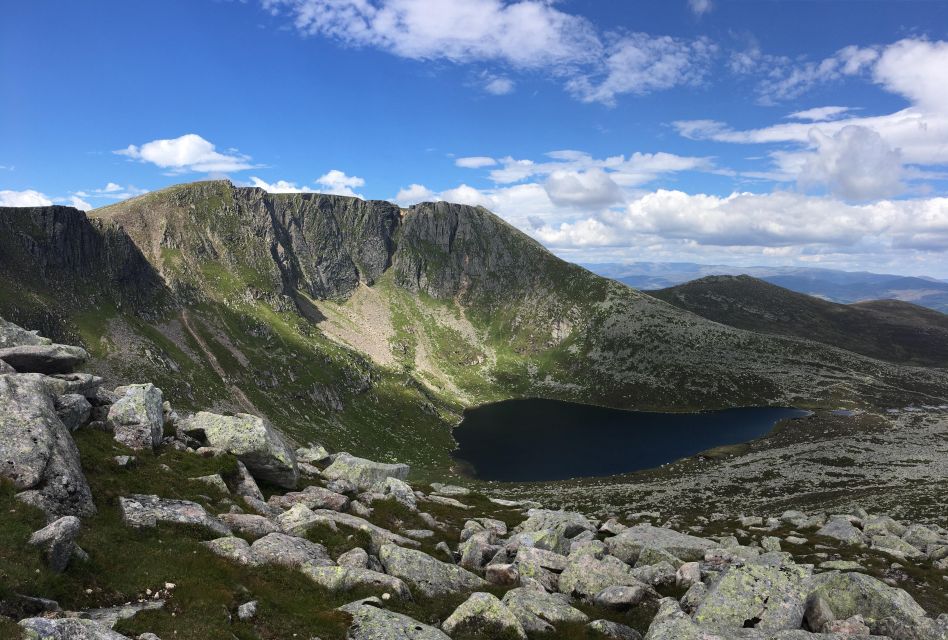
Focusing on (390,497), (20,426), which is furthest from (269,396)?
(20,426)

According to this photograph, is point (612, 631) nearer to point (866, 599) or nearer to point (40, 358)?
point (866, 599)

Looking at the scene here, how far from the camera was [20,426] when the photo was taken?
22.4 m

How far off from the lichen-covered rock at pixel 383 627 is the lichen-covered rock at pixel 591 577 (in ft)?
43.9

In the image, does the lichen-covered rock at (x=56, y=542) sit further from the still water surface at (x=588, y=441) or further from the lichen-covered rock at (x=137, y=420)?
the still water surface at (x=588, y=441)

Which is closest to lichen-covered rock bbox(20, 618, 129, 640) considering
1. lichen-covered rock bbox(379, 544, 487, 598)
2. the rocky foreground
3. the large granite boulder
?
the rocky foreground

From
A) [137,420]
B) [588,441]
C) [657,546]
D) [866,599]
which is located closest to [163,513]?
[137,420]

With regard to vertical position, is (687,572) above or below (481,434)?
above

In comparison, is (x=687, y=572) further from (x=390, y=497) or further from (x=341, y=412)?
(x=341, y=412)

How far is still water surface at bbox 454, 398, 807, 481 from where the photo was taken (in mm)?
141625

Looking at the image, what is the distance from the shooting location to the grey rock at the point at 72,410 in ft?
91.8

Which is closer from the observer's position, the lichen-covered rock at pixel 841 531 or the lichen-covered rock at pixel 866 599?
the lichen-covered rock at pixel 866 599

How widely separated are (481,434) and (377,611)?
163168 mm

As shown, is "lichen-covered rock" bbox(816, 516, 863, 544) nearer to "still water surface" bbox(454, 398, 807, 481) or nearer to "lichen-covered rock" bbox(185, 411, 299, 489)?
"lichen-covered rock" bbox(185, 411, 299, 489)

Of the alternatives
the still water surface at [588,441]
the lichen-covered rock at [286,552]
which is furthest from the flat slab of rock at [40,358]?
the still water surface at [588,441]
